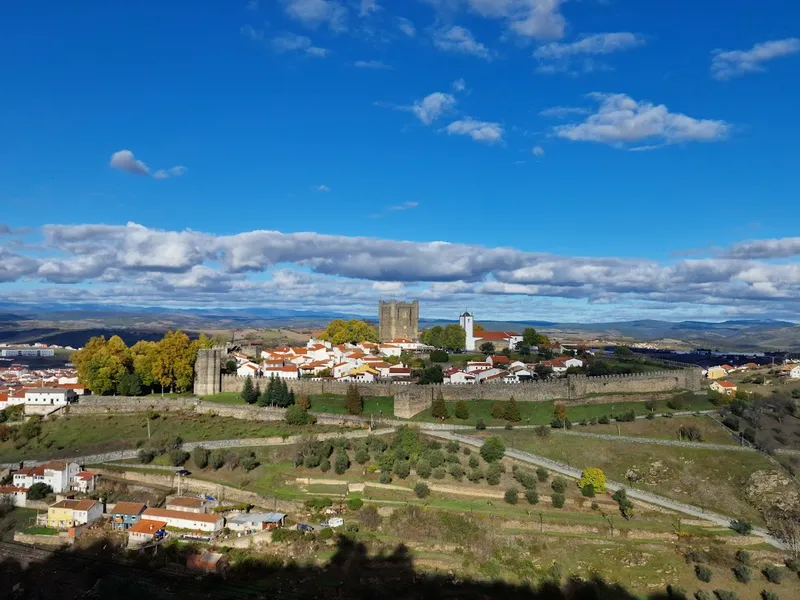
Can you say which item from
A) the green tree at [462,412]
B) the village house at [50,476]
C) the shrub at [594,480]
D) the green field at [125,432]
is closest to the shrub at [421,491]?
the shrub at [594,480]

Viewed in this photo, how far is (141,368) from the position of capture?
53.8 m

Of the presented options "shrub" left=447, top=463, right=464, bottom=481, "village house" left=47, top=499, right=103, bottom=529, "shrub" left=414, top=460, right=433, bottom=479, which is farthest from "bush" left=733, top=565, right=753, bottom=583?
"village house" left=47, top=499, right=103, bottom=529

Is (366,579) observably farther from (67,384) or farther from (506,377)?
(67,384)

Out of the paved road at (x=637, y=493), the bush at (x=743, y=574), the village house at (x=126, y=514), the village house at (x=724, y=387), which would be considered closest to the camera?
the bush at (x=743, y=574)

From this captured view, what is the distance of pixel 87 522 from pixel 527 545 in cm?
2292

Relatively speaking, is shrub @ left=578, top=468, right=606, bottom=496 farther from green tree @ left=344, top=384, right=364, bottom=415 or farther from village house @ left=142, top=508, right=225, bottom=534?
village house @ left=142, top=508, right=225, bottom=534

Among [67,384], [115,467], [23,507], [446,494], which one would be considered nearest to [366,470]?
[446,494]

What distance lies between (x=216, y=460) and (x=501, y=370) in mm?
28722

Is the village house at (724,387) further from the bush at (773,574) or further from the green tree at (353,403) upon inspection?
the green tree at (353,403)

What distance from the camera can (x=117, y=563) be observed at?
30562 mm

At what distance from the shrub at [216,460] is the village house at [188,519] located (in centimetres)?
573

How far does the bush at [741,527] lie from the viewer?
3038 centimetres

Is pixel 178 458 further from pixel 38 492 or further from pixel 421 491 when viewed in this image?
pixel 421 491

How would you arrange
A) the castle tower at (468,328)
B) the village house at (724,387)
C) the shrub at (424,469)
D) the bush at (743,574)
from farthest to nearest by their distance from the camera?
the castle tower at (468,328) < the village house at (724,387) < the shrub at (424,469) < the bush at (743,574)
